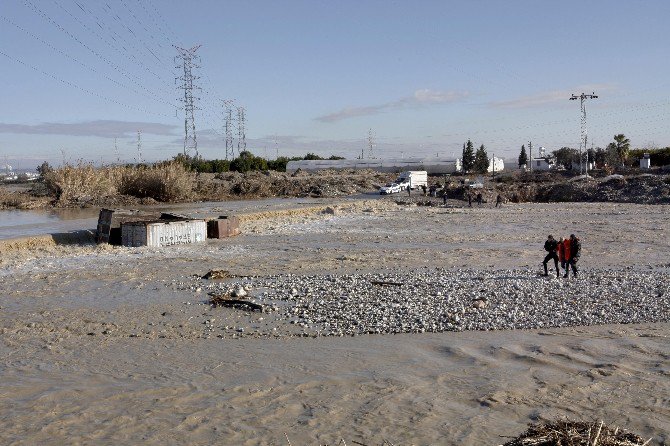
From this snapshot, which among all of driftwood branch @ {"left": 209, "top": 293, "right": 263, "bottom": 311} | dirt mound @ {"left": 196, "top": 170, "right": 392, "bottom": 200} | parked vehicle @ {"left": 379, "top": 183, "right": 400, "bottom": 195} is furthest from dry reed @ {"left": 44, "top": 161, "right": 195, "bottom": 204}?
driftwood branch @ {"left": 209, "top": 293, "right": 263, "bottom": 311}

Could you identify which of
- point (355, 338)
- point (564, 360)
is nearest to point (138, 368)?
point (355, 338)

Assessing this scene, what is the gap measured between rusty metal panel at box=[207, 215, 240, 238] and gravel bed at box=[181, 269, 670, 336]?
10.2 meters

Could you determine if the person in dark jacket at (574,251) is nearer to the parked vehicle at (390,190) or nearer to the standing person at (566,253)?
the standing person at (566,253)

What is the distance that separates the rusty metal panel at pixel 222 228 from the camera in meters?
27.5

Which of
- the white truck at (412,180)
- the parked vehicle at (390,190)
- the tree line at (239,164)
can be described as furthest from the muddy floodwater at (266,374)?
the tree line at (239,164)

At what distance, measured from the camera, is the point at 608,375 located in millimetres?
9539

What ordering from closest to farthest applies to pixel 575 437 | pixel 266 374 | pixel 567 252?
pixel 575 437 < pixel 266 374 < pixel 567 252

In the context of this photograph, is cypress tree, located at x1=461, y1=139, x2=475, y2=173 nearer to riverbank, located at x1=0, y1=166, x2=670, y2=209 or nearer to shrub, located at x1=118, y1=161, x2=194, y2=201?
riverbank, located at x1=0, y1=166, x2=670, y2=209

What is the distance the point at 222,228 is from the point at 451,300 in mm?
15454

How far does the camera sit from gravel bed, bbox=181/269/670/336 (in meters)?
12.5

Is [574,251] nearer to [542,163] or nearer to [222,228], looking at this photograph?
[222,228]

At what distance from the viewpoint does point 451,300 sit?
1438 centimetres

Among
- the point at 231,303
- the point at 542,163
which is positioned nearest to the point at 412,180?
the point at 542,163

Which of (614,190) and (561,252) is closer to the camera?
(561,252)
